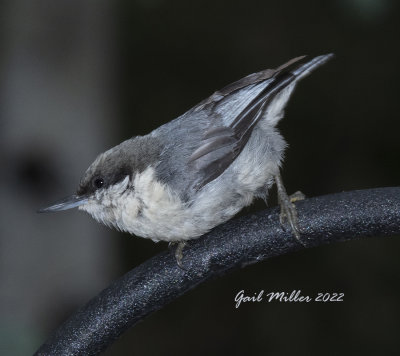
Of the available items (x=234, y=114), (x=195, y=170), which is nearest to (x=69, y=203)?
(x=195, y=170)

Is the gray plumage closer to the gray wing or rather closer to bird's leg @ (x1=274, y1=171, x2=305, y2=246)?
the gray wing

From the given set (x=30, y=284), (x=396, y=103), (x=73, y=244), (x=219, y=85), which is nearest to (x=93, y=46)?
(x=73, y=244)

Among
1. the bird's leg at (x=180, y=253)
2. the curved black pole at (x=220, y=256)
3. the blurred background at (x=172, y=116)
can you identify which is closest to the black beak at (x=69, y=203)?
the bird's leg at (x=180, y=253)

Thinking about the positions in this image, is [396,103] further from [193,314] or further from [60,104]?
[60,104]

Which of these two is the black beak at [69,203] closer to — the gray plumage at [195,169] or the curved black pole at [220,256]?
the gray plumage at [195,169]

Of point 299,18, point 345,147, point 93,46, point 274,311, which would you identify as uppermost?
point 93,46

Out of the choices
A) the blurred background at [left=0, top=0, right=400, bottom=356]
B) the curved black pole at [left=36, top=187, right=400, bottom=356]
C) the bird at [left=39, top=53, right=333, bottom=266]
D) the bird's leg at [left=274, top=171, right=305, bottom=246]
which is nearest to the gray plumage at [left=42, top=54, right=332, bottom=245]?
the bird at [left=39, top=53, right=333, bottom=266]

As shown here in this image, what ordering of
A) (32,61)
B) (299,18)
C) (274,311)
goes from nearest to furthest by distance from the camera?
1. (32,61)
2. (274,311)
3. (299,18)

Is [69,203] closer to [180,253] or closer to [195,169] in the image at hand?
[195,169]
